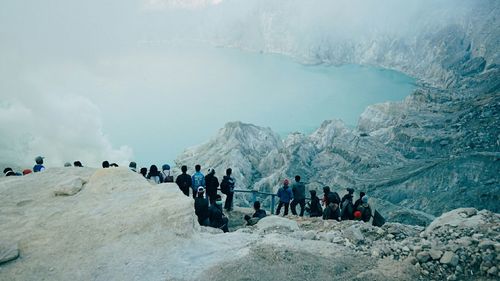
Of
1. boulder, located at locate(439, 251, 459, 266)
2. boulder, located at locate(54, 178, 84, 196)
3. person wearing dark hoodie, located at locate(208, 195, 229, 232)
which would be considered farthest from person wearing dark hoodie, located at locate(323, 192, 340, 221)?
boulder, located at locate(54, 178, 84, 196)

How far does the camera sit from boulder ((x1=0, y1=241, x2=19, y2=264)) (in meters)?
7.13

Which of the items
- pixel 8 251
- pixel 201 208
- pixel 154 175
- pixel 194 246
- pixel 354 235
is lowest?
pixel 354 235

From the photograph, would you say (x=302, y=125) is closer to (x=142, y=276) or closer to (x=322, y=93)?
(x=322, y=93)

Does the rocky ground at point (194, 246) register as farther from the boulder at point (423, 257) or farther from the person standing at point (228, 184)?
the person standing at point (228, 184)

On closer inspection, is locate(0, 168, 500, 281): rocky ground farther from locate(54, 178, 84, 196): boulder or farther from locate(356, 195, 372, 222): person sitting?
locate(356, 195, 372, 222): person sitting

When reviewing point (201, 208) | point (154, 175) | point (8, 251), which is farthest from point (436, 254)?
point (154, 175)

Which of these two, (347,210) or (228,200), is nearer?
(347,210)

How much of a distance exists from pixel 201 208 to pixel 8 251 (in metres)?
3.69

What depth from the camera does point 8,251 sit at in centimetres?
722

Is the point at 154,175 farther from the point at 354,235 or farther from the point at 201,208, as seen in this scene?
the point at 354,235

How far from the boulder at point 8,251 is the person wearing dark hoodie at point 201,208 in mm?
A: 3475

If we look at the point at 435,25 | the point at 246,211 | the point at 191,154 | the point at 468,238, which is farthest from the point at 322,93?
the point at 468,238

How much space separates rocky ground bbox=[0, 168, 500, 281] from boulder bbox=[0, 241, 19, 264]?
1 centimetres

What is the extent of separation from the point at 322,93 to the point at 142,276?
70.2 m
